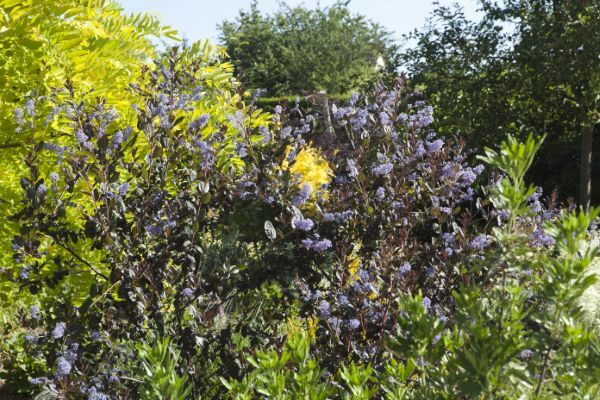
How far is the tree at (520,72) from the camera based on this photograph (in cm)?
855

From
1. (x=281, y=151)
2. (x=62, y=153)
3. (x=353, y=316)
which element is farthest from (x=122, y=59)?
(x=353, y=316)

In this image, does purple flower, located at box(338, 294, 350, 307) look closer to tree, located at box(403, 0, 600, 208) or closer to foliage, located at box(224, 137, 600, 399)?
foliage, located at box(224, 137, 600, 399)

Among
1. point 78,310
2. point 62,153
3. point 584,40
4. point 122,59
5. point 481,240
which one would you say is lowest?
point 78,310

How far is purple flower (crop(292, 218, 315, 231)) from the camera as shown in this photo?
3174mm

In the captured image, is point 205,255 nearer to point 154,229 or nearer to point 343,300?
point 154,229

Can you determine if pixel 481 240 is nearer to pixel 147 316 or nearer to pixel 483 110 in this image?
pixel 147 316

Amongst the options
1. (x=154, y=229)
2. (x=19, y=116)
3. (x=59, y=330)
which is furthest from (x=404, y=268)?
(x=19, y=116)

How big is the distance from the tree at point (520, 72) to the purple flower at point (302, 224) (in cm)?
628

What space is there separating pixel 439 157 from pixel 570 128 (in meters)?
7.38

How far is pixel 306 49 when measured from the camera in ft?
89.1

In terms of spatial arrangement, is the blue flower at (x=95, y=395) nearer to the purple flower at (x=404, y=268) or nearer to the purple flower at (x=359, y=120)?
the purple flower at (x=404, y=268)

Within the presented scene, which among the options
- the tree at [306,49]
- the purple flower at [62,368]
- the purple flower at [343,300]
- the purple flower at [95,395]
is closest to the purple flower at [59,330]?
the purple flower at [62,368]

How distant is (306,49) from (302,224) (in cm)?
2463

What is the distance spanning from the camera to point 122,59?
14.3 feet
